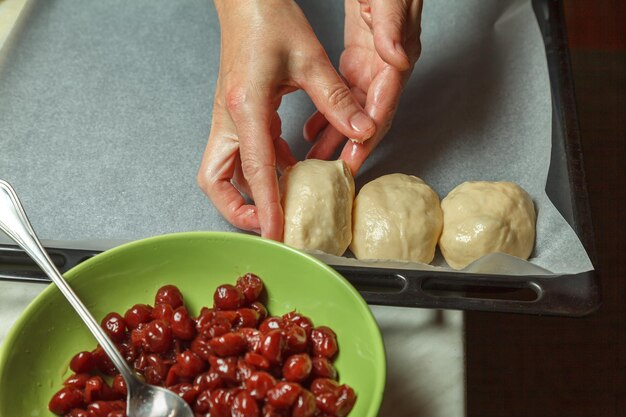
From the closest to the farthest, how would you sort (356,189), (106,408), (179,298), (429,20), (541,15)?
(106,408), (179,298), (356,189), (541,15), (429,20)

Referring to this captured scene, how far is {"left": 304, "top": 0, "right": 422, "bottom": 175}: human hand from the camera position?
54.9 inches

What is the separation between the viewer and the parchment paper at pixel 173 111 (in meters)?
1.54

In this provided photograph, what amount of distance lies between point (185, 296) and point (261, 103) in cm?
46

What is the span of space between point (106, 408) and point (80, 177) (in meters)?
0.79

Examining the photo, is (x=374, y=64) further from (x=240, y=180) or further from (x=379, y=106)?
(x=240, y=180)

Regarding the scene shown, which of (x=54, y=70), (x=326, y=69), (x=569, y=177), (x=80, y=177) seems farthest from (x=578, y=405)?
(x=54, y=70)

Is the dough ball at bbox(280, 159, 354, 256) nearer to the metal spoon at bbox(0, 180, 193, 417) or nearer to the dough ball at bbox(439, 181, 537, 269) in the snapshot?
the dough ball at bbox(439, 181, 537, 269)

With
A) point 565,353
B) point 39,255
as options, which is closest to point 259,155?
point 39,255

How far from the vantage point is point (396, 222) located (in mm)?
1396

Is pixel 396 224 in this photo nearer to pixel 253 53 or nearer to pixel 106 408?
pixel 253 53

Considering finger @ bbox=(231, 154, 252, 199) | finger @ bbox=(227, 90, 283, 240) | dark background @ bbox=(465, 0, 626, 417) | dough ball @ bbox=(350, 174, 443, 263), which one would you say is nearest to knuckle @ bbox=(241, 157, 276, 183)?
finger @ bbox=(227, 90, 283, 240)

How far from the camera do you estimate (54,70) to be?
1.81m

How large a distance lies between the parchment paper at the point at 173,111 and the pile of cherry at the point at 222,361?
0.44m

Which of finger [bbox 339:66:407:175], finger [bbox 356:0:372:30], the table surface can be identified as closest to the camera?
the table surface
